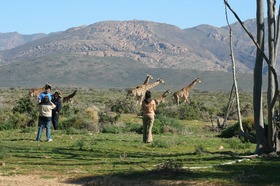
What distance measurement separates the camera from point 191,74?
167 metres

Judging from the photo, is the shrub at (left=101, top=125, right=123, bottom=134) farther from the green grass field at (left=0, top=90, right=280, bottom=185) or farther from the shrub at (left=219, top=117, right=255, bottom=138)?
the shrub at (left=219, top=117, right=255, bottom=138)

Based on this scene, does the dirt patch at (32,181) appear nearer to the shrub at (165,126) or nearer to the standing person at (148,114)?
the standing person at (148,114)

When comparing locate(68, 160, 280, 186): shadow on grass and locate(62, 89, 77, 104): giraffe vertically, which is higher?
locate(62, 89, 77, 104): giraffe

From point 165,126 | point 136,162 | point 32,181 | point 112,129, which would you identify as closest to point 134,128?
point 112,129

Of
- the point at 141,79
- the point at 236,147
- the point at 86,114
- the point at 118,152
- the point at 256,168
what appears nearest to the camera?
the point at 256,168

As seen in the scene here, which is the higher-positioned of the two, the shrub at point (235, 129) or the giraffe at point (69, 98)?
the giraffe at point (69, 98)

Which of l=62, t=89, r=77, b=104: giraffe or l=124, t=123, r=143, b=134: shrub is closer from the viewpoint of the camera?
l=124, t=123, r=143, b=134: shrub

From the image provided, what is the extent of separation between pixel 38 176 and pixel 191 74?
154 metres

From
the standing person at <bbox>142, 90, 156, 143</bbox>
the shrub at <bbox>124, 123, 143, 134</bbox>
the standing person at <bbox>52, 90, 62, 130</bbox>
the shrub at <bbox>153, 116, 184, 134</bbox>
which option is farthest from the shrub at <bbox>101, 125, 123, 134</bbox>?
the standing person at <bbox>142, 90, 156, 143</bbox>

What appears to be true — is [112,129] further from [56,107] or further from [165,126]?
[56,107]

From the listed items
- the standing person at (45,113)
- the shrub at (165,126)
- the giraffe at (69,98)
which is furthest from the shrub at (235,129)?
the giraffe at (69,98)

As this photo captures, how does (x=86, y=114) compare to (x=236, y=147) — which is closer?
(x=236, y=147)

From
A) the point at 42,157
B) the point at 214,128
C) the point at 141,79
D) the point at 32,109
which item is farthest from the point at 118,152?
the point at 141,79

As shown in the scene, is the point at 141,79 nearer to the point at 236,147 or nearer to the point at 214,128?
the point at 214,128
